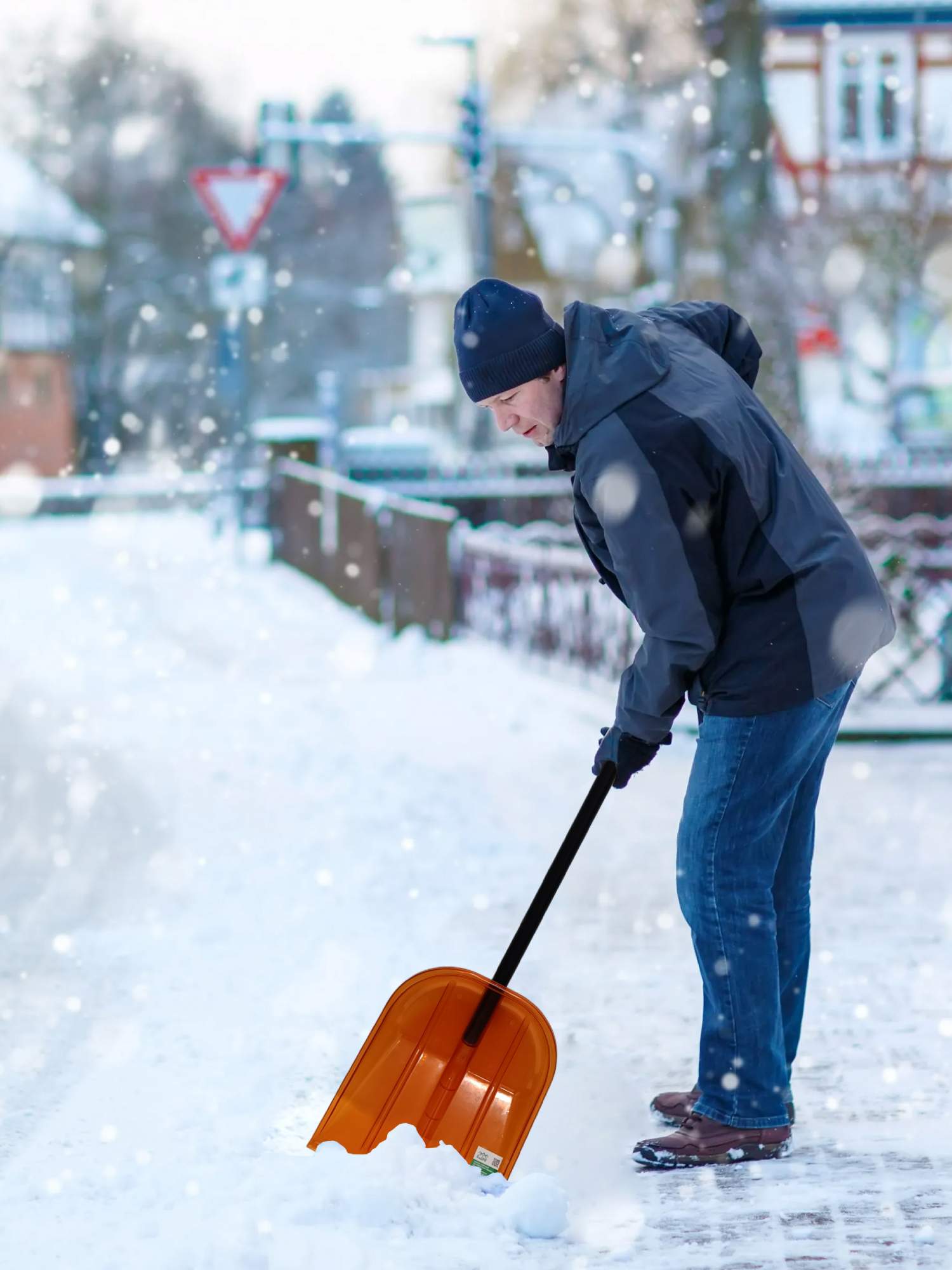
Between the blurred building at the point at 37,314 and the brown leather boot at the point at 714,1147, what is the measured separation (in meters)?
38.4

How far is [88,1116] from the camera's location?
354 cm

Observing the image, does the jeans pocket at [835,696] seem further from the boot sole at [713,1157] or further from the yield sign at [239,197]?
the yield sign at [239,197]

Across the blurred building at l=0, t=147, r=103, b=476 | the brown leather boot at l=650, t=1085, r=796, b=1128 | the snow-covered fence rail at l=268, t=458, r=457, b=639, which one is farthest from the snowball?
the blurred building at l=0, t=147, r=103, b=476

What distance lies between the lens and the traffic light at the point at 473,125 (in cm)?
1838

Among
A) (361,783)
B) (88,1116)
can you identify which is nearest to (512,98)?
(361,783)

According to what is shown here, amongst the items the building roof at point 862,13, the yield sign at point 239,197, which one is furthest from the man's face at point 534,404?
the building roof at point 862,13

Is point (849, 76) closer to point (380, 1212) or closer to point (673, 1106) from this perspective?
point (673, 1106)

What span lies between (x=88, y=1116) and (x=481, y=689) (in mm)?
5750

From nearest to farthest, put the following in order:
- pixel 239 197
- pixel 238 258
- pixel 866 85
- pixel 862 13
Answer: pixel 239 197, pixel 238 258, pixel 866 85, pixel 862 13

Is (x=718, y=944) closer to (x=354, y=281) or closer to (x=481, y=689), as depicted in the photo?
(x=481, y=689)

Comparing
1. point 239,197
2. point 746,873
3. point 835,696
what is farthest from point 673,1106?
point 239,197

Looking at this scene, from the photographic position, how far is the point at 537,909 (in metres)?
3.29

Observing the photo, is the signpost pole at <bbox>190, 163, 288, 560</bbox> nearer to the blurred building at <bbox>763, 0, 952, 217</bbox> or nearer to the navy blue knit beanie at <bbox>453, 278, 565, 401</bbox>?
the navy blue knit beanie at <bbox>453, 278, 565, 401</bbox>

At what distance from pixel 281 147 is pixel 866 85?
21491 millimetres
